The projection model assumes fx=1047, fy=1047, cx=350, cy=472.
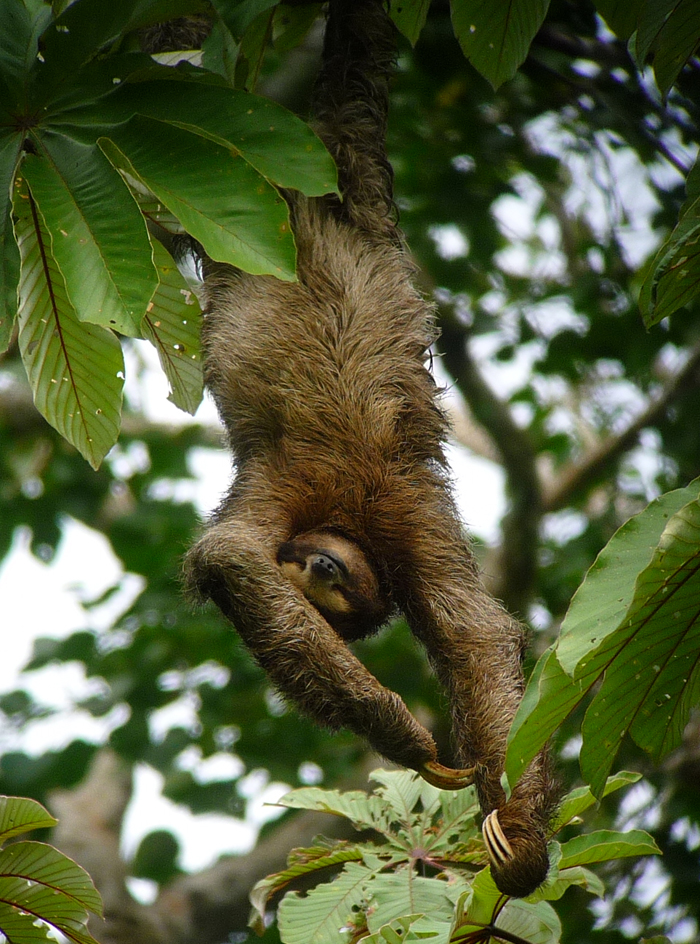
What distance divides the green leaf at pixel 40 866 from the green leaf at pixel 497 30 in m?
2.41

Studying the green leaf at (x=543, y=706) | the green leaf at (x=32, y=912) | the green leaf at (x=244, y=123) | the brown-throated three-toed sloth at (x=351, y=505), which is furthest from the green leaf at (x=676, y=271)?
the green leaf at (x=32, y=912)

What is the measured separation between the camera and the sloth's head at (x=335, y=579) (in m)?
3.01

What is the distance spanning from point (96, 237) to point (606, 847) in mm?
1985

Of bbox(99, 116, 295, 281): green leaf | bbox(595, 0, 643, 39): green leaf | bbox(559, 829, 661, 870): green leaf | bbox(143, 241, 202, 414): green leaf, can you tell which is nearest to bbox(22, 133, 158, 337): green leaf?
bbox(99, 116, 295, 281): green leaf

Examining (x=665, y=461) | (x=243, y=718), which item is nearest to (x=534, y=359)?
(x=665, y=461)

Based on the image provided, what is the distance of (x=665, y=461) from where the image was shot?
726 cm

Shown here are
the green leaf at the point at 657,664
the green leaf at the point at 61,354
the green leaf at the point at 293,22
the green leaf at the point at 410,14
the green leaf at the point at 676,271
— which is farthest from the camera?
the green leaf at the point at 293,22

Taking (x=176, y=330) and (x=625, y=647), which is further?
(x=176, y=330)

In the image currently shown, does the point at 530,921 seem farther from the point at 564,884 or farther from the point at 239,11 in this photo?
the point at 239,11

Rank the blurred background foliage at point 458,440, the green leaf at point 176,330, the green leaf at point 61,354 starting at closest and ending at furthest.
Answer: the green leaf at point 61,354
the green leaf at point 176,330
the blurred background foliage at point 458,440

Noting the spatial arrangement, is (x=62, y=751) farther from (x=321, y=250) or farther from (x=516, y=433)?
(x=321, y=250)

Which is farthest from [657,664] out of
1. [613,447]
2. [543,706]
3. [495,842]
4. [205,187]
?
[613,447]

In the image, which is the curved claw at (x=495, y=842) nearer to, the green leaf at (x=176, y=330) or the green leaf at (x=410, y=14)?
the green leaf at (x=176, y=330)

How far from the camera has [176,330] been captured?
3275mm
